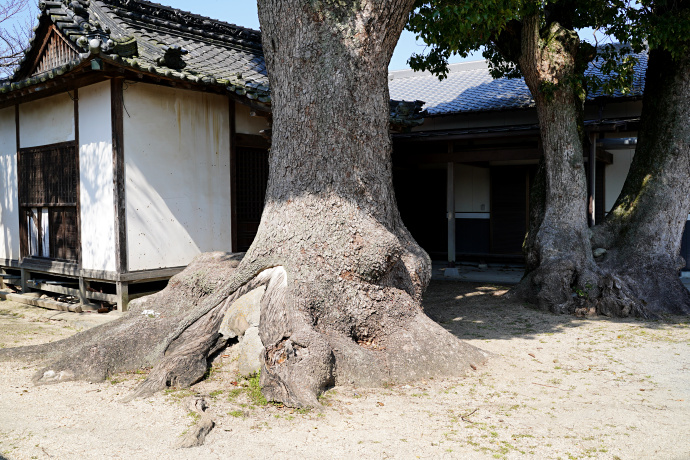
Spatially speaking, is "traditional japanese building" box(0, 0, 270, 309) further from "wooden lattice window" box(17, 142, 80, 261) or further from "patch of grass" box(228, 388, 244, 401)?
"patch of grass" box(228, 388, 244, 401)

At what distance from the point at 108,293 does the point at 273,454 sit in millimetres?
6241

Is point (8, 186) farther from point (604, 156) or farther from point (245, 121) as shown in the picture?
point (604, 156)

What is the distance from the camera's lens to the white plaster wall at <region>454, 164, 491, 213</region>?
14.1 metres

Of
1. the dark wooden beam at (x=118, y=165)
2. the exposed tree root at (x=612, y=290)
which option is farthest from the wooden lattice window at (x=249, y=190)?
the exposed tree root at (x=612, y=290)

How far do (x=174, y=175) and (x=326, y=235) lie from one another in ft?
13.9

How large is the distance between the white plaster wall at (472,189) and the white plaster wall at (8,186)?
9.80 meters

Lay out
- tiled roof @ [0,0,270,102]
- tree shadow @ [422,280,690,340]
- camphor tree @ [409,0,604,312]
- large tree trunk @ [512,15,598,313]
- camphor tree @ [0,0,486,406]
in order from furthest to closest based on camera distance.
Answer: large tree trunk @ [512,15,598,313], camphor tree @ [409,0,604,312], tiled roof @ [0,0,270,102], tree shadow @ [422,280,690,340], camphor tree @ [0,0,486,406]

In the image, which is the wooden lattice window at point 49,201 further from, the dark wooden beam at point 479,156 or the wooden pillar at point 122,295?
the dark wooden beam at point 479,156

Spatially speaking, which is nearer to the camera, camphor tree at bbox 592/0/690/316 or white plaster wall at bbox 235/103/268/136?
camphor tree at bbox 592/0/690/316

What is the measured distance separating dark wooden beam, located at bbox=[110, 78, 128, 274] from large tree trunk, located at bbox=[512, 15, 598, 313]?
601 centimetres

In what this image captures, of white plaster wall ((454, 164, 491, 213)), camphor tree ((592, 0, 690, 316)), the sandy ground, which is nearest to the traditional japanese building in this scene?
the sandy ground

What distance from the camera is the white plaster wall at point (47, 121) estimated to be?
338 inches

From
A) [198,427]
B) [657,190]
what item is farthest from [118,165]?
[657,190]

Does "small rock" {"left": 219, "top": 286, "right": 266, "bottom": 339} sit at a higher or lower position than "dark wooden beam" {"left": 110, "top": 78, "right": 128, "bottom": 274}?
lower
